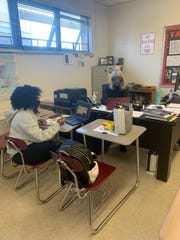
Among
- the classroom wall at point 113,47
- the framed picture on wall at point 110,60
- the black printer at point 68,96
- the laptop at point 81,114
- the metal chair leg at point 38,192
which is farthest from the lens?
the framed picture on wall at point 110,60

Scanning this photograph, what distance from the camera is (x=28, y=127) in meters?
1.83

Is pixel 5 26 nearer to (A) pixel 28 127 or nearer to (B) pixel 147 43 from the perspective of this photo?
(A) pixel 28 127

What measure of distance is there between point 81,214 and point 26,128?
3.33ft

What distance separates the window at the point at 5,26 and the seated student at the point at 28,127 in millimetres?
1387

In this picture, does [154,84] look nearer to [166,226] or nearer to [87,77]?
[87,77]

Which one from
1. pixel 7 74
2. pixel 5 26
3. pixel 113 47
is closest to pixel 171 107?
pixel 7 74

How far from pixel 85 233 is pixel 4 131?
78.8 inches

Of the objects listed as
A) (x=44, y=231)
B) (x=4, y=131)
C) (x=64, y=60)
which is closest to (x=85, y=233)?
(x=44, y=231)

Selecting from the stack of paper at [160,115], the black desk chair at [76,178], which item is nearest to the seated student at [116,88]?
the stack of paper at [160,115]

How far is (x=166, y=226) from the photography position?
77cm

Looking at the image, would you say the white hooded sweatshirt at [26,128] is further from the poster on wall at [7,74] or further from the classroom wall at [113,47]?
the classroom wall at [113,47]

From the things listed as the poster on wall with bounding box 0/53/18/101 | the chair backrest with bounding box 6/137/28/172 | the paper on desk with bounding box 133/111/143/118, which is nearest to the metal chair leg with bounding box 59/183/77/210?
the chair backrest with bounding box 6/137/28/172

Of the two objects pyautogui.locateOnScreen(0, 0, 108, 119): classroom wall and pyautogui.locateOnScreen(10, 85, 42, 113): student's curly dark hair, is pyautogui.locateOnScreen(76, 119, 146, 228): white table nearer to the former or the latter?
pyautogui.locateOnScreen(10, 85, 42, 113): student's curly dark hair

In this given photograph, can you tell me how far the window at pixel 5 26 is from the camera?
2.79 metres
